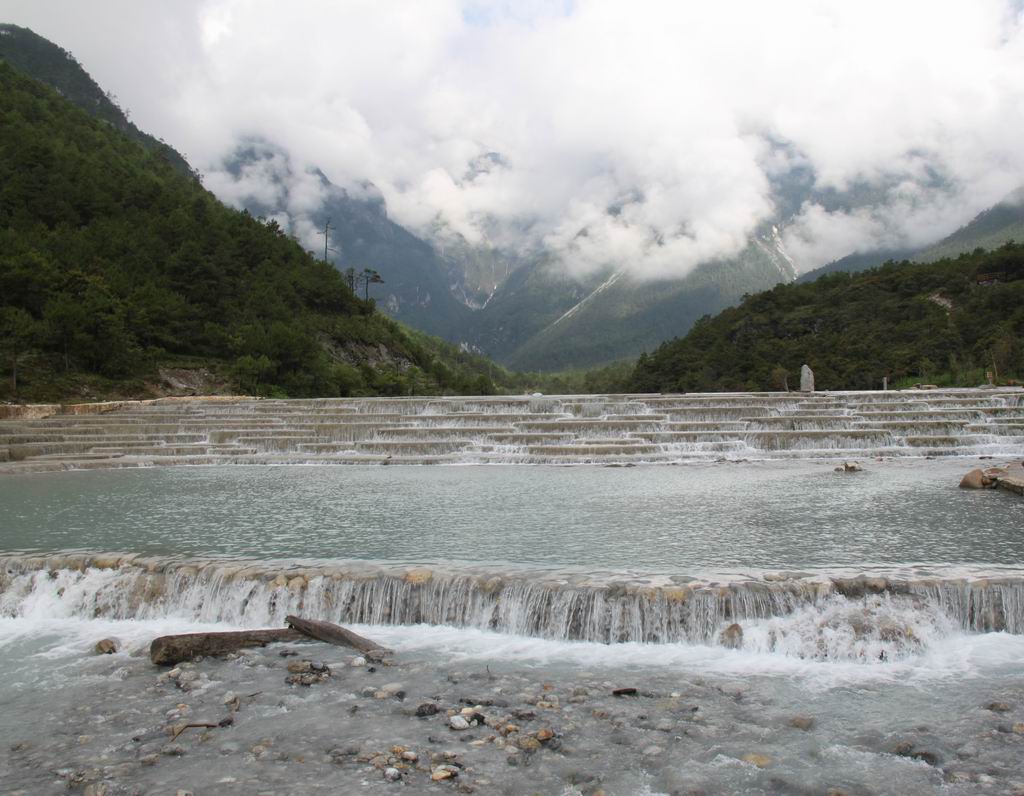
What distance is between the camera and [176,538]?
36.1 ft

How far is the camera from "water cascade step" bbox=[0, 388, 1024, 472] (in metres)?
21.6

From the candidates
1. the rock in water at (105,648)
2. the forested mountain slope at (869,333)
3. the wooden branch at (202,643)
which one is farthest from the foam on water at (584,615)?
the forested mountain slope at (869,333)

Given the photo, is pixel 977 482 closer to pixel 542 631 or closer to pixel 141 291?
pixel 542 631

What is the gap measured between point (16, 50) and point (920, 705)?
16623cm

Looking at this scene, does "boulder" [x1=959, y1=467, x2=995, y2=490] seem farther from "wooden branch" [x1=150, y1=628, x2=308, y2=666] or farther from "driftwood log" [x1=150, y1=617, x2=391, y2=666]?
"wooden branch" [x1=150, y1=628, x2=308, y2=666]

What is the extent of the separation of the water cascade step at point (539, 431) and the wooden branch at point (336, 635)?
1415 cm

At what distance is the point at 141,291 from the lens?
156ft

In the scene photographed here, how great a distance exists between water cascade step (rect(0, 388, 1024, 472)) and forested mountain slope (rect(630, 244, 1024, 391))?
23444 mm

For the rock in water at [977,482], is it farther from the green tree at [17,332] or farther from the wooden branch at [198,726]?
the green tree at [17,332]

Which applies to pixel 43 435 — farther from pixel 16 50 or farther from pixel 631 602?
pixel 16 50

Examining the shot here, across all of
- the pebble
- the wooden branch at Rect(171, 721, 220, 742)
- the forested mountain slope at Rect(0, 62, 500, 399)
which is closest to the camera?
the pebble

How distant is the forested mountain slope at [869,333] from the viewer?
184 ft

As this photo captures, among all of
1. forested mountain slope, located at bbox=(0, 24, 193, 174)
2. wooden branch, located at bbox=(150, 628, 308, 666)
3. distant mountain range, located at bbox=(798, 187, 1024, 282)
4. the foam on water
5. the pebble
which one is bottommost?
the pebble

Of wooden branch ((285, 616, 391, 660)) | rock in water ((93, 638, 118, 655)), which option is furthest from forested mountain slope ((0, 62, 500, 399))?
wooden branch ((285, 616, 391, 660))
